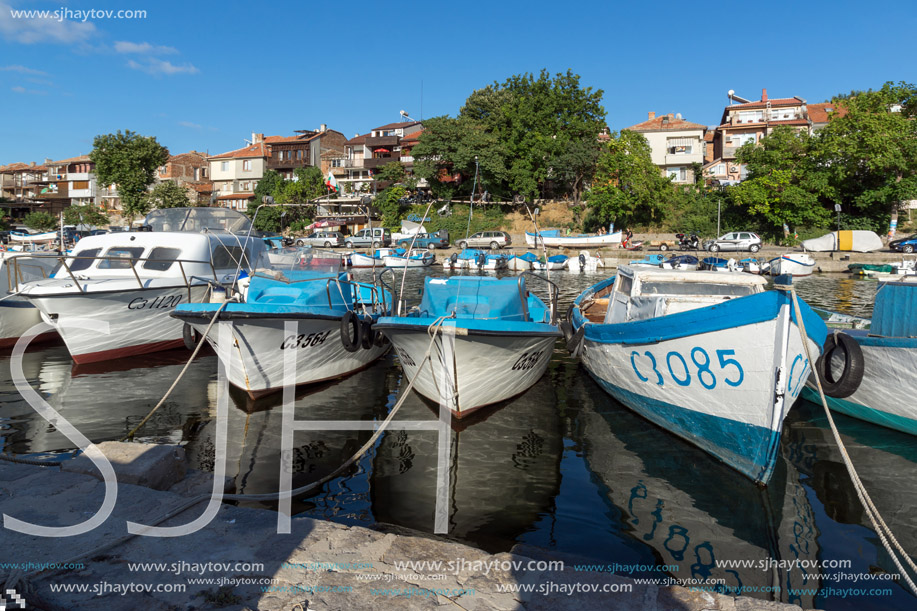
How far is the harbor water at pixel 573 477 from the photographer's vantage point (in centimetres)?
525

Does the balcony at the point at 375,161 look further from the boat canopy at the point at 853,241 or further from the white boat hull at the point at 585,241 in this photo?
the boat canopy at the point at 853,241

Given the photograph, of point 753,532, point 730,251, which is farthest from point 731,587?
point 730,251

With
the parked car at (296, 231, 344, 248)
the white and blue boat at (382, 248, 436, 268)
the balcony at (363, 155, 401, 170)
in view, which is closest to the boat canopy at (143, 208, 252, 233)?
the white and blue boat at (382, 248, 436, 268)

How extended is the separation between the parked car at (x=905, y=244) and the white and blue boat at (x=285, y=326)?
3965 centimetres

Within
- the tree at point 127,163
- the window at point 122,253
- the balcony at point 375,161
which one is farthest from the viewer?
the balcony at point 375,161

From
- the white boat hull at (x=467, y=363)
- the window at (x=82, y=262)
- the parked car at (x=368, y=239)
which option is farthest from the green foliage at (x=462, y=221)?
the white boat hull at (x=467, y=363)

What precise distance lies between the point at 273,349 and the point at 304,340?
502 millimetres

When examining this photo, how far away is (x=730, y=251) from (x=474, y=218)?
76.6 ft

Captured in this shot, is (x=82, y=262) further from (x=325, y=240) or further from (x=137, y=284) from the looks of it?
(x=325, y=240)

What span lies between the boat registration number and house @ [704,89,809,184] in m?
53.2

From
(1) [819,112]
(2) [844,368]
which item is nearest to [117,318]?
(2) [844,368]

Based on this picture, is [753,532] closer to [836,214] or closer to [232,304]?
[232,304]

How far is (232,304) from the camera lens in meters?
9.12

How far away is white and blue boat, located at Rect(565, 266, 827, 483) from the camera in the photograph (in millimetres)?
6211
